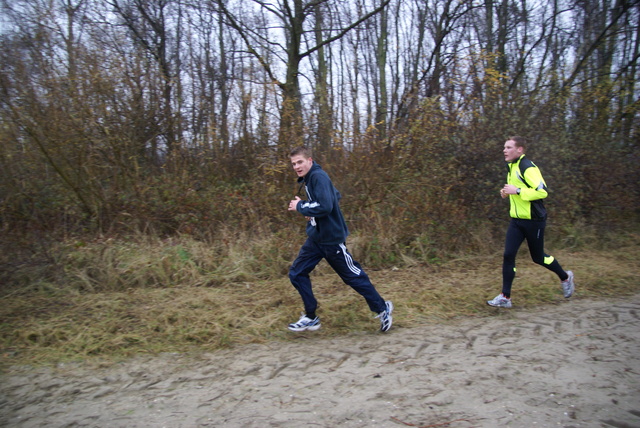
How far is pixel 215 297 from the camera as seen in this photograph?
5840 mm

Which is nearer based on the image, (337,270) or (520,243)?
(337,270)

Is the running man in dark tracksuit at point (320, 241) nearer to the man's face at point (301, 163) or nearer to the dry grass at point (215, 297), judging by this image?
the man's face at point (301, 163)

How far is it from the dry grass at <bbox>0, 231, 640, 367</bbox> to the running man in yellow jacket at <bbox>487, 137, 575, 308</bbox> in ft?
1.87

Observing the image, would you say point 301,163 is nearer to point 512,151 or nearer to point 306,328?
point 306,328

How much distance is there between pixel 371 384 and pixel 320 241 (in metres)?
1.52

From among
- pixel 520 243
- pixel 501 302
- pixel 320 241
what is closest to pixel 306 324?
pixel 320 241

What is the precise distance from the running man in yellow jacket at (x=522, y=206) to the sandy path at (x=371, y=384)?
805 millimetres

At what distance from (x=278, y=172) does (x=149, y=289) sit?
3.25 m

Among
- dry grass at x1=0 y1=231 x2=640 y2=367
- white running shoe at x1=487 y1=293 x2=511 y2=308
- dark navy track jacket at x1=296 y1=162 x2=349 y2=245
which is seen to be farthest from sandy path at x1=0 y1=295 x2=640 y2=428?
dark navy track jacket at x1=296 y1=162 x2=349 y2=245

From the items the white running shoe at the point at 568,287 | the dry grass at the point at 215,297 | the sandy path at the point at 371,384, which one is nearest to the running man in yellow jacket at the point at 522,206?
the white running shoe at the point at 568,287

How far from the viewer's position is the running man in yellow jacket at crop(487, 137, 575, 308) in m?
4.86

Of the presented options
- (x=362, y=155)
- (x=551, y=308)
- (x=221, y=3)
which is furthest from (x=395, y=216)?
(x=221, y=3)

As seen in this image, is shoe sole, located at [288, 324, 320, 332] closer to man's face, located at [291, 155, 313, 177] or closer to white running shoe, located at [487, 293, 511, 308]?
man's face, located at [291, 155, 313, 177]

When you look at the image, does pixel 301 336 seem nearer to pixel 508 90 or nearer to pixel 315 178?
pixel 315 178
